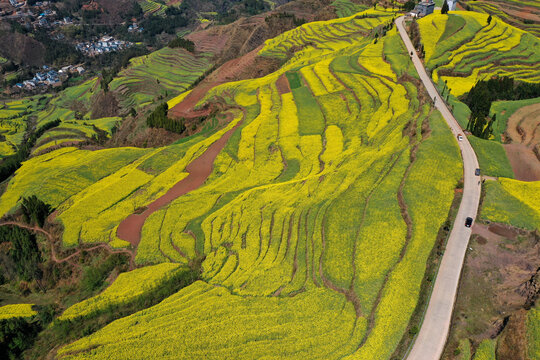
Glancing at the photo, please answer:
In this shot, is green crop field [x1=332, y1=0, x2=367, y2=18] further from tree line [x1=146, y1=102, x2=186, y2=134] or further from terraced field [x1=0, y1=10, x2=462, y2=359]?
tree line [x1=146, y1=102, x2=186, y2=134]

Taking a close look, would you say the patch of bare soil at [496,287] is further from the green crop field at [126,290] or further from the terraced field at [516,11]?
the terraced field at [516,11]

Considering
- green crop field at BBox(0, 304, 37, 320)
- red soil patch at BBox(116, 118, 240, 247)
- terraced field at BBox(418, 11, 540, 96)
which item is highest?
terraced field at BBox(418, 11, 540, 96)

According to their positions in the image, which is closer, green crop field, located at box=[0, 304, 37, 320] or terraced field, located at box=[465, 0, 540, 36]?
green crop field, located at box=[0, 304, 37, 320]

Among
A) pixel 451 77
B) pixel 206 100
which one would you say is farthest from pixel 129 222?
pixel 451 77

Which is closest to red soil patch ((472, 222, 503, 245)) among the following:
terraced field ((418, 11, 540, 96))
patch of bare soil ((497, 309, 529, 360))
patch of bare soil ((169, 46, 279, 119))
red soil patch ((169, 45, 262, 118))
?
patch of bare soil ((497, 309, 529, 360))

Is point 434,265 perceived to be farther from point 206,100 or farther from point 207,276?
point 206,100

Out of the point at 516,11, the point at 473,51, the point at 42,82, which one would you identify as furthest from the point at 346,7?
the point at 42,82

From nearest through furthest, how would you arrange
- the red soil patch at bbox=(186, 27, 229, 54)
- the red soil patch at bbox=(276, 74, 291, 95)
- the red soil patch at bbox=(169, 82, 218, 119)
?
the red soil patch at bbox=(276, 74, 291, 95) → the red soil patch at bbox=(169, 82, 218, 119) → the red soil patch at bbox=(186, 27, 229, 54)
